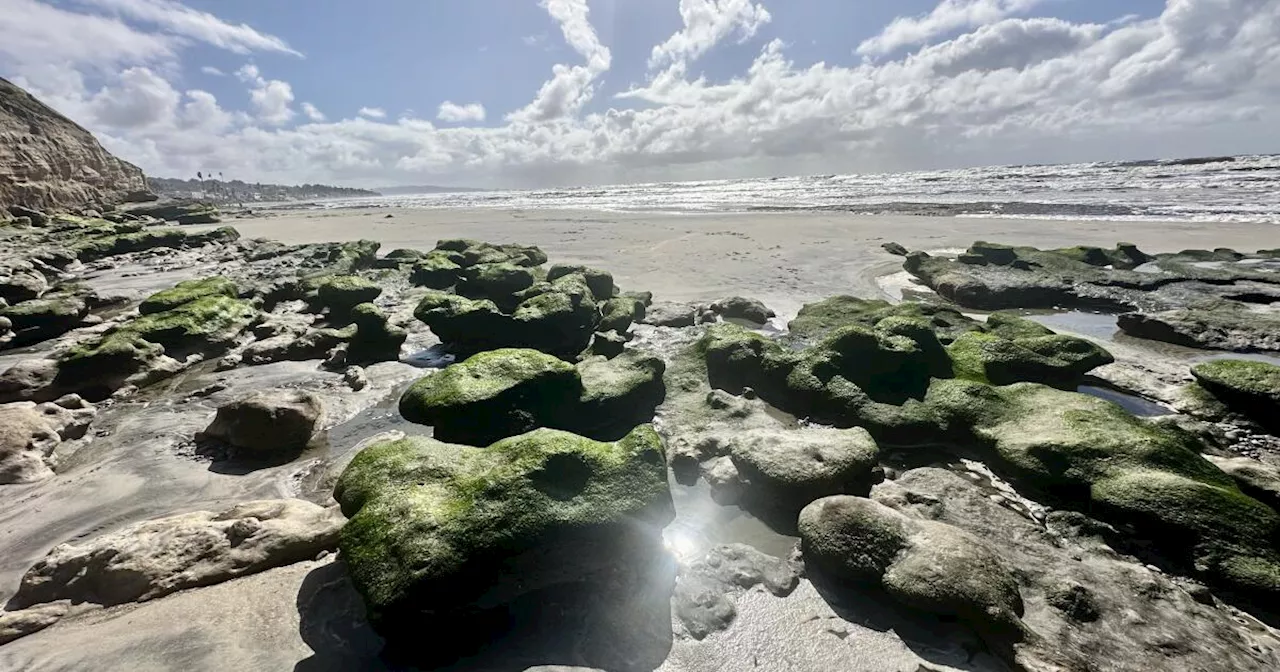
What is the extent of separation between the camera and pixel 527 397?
7965mm

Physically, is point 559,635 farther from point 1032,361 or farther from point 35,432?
point 1032,361

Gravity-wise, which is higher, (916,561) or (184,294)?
(184,294)

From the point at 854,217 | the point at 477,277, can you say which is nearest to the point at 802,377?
the point at 477,277

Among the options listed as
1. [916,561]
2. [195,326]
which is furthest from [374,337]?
[916,561]

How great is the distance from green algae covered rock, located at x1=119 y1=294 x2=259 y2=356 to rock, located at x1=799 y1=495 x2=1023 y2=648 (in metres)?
13.1

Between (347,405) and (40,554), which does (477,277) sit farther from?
(40,554)

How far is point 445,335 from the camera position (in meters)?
12.6

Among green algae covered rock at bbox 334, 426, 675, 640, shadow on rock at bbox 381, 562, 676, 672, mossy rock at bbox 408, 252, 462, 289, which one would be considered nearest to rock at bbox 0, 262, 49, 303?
mossy rock at bbox 408, 252, 462, 289

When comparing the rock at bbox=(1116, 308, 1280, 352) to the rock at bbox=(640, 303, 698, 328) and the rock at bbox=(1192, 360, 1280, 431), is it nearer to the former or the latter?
the rock at bbox=(1192, 360, 1280, 431)

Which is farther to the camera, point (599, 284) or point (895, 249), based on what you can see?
point (895, 249)

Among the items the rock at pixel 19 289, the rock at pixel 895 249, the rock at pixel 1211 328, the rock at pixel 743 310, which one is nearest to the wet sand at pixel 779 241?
the rock at pixel 895 249

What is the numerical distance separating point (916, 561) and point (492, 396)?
5494mm

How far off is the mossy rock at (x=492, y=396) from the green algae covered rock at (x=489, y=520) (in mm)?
1338

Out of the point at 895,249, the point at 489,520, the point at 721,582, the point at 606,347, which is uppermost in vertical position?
the point at 489,520
